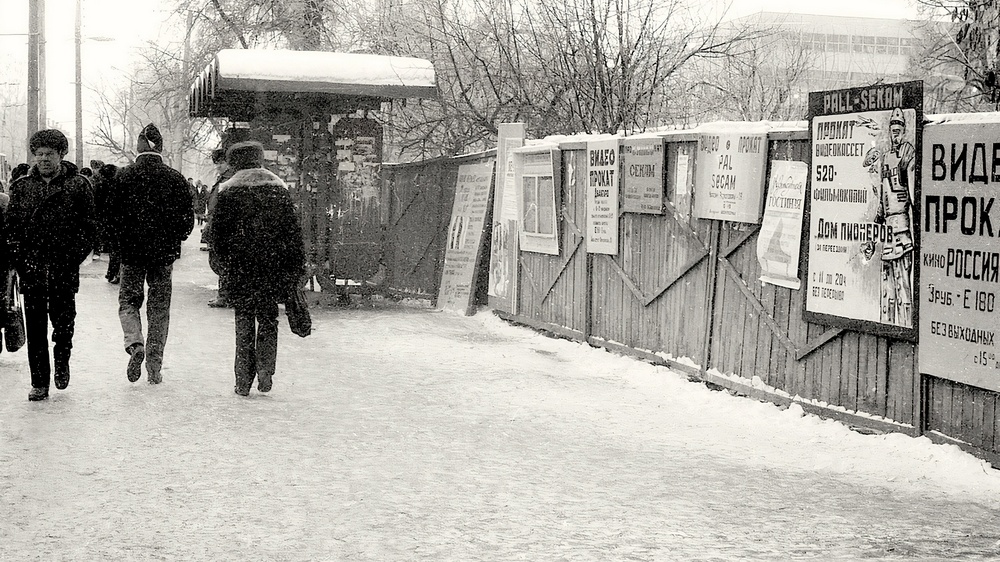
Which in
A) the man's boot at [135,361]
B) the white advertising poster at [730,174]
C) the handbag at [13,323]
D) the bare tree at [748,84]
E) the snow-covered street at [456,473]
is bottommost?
the snow-covered street at [456,473]

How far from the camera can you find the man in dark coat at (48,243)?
8.47 m

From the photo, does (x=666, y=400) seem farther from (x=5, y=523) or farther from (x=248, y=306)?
(x=5, y=523)

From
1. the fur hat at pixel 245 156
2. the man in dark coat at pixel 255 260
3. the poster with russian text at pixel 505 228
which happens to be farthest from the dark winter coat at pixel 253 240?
the poster with russian text at pixel 505 228

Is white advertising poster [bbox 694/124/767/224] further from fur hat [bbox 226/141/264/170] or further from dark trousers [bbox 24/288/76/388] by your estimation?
dark trousers [bbox 24/288/76/388]

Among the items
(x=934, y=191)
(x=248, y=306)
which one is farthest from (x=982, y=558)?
(x=248, y=306)

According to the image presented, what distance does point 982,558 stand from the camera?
5102 millimetres

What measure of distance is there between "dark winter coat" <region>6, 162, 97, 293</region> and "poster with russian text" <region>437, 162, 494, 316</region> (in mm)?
6859

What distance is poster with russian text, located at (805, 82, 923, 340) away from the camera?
7.31 meters

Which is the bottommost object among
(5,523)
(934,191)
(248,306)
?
(5,523)

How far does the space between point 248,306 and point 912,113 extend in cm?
470

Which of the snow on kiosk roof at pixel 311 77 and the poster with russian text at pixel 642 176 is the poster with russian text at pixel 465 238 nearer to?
the snow on kiosk roof at pixel 311 77

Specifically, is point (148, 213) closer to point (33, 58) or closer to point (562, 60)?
point (562, 60)

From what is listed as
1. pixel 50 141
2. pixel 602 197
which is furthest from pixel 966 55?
pixel 50 141

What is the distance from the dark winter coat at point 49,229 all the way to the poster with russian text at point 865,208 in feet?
16.4
